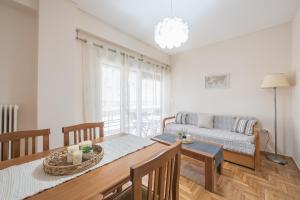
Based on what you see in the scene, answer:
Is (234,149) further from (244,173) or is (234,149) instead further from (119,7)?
(119,7)

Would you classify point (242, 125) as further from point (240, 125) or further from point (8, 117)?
point (8, 117)

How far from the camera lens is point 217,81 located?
326 centimetres

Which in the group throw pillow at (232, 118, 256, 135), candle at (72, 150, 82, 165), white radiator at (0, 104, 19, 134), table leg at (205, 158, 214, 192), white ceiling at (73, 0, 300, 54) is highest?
white ceiling at (73, 0, 300, 54)

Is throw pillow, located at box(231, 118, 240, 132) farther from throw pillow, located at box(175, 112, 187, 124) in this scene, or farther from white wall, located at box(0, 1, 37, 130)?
white wall, located at box(0, 1, 37, 130)

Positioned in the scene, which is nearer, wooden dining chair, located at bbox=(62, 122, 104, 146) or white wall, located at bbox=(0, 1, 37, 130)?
wooden dining chair, located at bbox=(62, 122, 104, 146)

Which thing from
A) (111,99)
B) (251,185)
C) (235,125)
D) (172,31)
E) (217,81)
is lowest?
(251,185)

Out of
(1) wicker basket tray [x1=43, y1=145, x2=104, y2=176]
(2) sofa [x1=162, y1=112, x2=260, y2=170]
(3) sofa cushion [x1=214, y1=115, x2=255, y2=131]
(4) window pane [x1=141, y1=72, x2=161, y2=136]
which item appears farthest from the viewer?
(4) window pane [x1=141, y1=72, x2=161, y2=136]

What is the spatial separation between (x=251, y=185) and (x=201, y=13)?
8.52 ft

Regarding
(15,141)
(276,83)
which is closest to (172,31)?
(15,141)

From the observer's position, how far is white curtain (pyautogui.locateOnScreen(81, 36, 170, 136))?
2250mm

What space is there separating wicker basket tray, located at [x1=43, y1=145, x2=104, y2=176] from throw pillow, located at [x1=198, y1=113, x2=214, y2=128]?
8.62 ft

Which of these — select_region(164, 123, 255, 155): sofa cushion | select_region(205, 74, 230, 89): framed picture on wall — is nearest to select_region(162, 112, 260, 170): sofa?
select_region(164, 123, 255, 155): sofa cushion

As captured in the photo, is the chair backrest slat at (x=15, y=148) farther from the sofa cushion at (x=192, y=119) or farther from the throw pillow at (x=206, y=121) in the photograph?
the sofa cushion at (x=192, y=119)

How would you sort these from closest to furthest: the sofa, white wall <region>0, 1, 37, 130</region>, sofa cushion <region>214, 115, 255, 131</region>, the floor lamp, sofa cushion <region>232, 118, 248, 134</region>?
white wall <region>0, 1, 37, 130</region> < the sofa < the floor lamp < sofa cushion <region>232, 118, 248, 134</region> < sofa cushion <region>214, 115, 255, 131</region>
